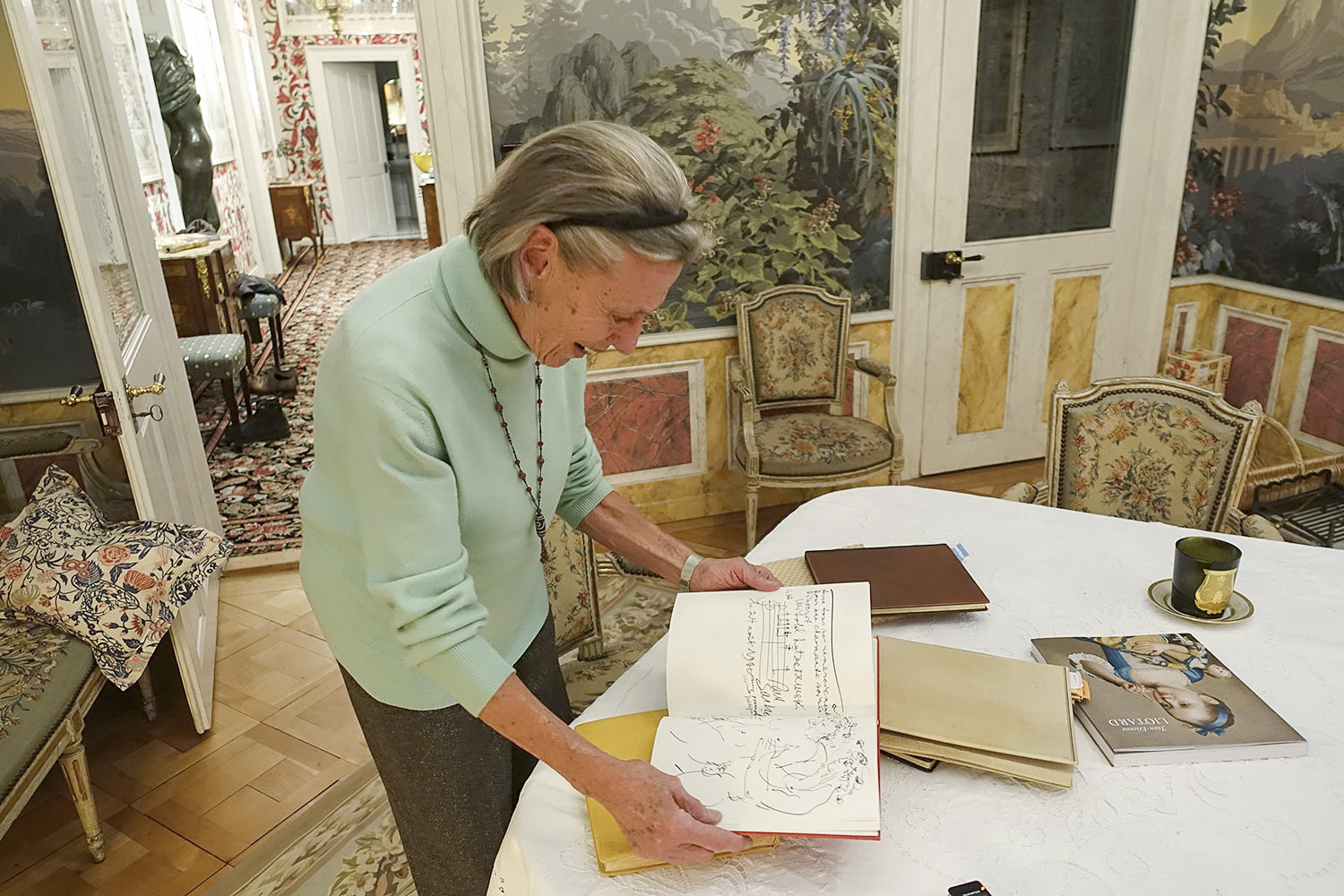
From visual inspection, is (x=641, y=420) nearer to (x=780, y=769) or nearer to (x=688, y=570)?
(x=688, y=570)

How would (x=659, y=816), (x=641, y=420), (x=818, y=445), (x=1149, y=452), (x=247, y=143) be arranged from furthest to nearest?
1. (x=247, y=143)
2. (x=641, y=420)
3. (x=818, y=445)
4. (x=1149, y=452)
5. (x=659, y=816)

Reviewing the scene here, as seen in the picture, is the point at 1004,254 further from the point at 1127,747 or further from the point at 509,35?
the point at 1127,747

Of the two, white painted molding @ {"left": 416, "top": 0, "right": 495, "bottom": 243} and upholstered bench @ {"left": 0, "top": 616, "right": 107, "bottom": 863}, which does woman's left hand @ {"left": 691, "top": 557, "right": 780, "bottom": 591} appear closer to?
upholstered bench @ {"left": 0, "top": 616, "right": 107, "bottom": 863}

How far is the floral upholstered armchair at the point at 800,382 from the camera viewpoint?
331 centimetres

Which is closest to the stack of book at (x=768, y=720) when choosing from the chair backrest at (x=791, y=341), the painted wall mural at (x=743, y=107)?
the painted wall mural at (x=743, y=107)

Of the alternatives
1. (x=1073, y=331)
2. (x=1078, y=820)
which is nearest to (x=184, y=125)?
(x=1073, y=331)

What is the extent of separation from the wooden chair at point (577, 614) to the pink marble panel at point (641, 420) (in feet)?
5.35

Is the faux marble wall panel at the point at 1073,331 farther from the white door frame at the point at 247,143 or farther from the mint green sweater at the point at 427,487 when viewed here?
the white door frame at the point at 247,143

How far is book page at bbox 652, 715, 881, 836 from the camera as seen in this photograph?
934 millimetres

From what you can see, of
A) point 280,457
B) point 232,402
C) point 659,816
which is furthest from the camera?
point 232,402

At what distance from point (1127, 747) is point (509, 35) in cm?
289

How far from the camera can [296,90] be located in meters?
10.0

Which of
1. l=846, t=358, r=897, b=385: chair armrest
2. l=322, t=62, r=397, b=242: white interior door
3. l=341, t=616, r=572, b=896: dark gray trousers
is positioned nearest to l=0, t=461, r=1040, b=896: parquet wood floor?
l=341, t=616, r=572, b=896: dark gray trousers

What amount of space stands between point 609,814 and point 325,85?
35.3 feet
